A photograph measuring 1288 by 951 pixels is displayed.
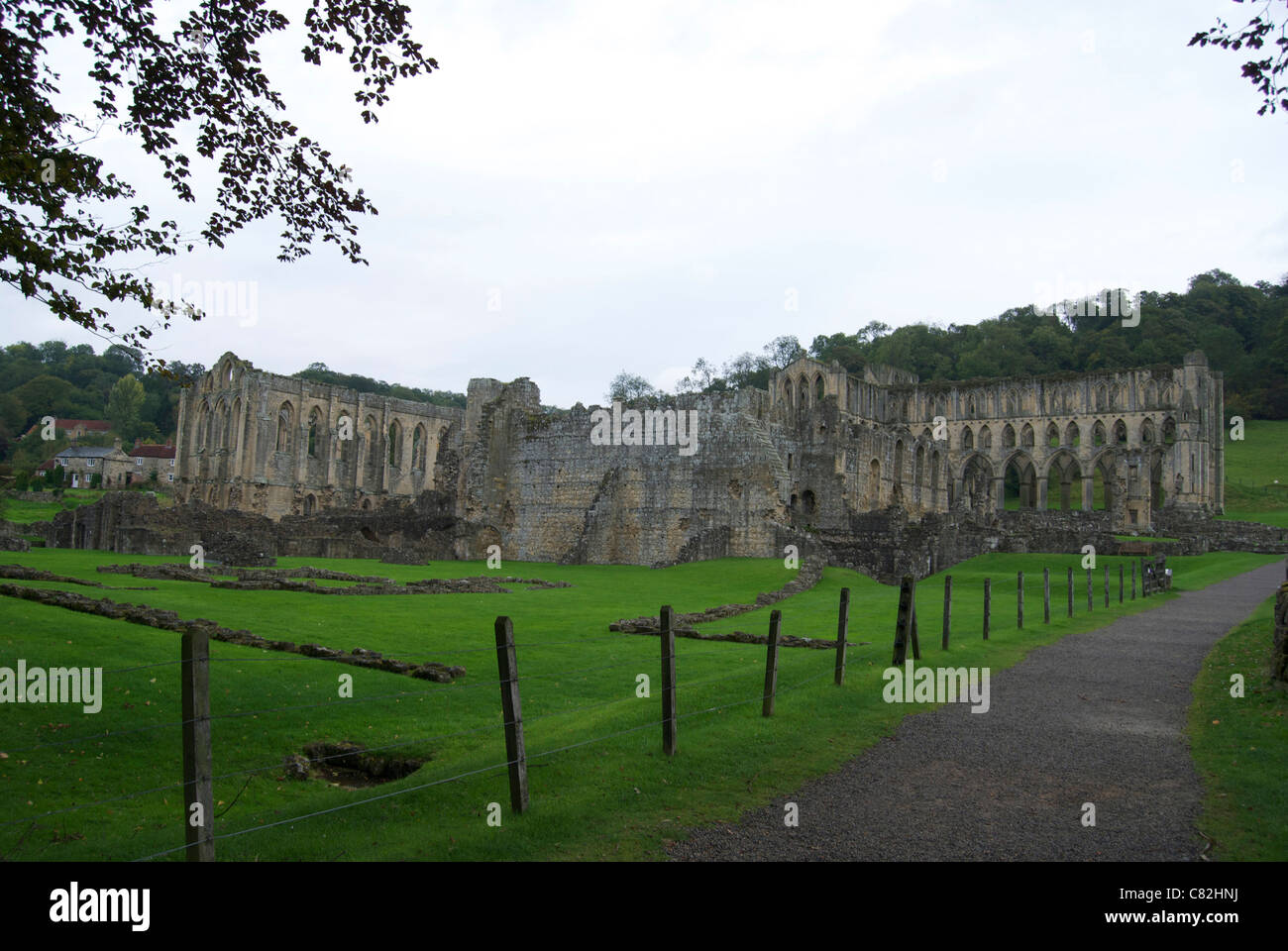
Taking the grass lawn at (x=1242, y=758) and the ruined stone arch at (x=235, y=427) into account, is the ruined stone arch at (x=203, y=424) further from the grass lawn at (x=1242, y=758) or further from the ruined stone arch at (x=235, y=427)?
the grass lawn at (x=1242, y=758)

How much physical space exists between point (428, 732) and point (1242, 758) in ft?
23.6

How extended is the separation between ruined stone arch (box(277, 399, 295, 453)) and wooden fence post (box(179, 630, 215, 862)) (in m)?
63.1

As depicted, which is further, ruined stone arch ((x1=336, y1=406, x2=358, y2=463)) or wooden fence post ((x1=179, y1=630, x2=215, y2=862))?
ruined stone arch ((x1=336, y1=406, x2=358, y2=463))

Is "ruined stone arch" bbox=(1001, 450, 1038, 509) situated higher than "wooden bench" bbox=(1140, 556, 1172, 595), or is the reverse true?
"ruined stone arch" bbox=(1001, 450, 1038, 509)

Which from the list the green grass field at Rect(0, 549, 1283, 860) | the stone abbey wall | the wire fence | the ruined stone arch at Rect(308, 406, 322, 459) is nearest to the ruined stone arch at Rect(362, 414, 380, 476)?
the stone abbey wall

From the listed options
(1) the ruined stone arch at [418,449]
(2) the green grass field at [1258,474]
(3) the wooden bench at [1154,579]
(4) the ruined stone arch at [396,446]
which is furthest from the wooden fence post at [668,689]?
(1) the ruined stone arch at [418,449]

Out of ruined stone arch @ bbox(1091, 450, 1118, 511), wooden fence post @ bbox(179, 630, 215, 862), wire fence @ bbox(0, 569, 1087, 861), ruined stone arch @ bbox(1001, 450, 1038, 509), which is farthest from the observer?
ruined stone arch @ bbox(1001, 450, 1038, 509)

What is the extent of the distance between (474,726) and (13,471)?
7506cm

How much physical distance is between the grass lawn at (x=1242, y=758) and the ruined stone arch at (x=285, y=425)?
61207 millimetres

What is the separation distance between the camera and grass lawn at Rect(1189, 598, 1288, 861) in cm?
592

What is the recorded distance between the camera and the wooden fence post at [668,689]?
7.71 m

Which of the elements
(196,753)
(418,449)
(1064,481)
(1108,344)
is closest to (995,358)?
(1108,344)

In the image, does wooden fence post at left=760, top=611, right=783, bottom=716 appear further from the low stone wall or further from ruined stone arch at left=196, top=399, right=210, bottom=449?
ruined stone arch at left=196, top=399, right=210, bottom=449

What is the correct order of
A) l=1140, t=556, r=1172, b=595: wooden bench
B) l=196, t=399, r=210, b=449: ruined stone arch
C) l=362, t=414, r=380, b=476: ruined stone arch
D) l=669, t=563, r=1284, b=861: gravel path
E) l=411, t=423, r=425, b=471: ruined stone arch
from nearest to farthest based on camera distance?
l=669, t=563, r=1284, b=861: gravel path, l=1140, t=556, r=1172, b=595: wooden bench, l=196, t=399, r=210, b=449: ruined stone arch, l=362, t=414, r=380, b=476: ruined stone arch, l=411, t=423, r=425, b=471: ruined stone arch
